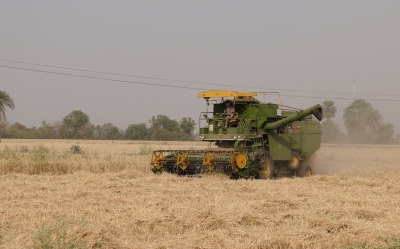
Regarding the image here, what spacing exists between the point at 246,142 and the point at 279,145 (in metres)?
1.37

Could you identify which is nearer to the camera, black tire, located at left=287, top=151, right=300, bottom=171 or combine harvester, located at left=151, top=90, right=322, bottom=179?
combine harvester, located at left=151, top=90, right=322, bottom=179

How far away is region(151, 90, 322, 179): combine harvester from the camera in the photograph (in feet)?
46.1

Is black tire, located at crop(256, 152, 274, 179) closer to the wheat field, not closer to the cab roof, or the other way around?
the wheat field

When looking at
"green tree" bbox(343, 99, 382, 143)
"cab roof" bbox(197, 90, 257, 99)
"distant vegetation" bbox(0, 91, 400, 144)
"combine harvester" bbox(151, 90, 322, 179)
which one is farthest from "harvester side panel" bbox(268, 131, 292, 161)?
"green tree" bbox(343, 99, 382, 143)

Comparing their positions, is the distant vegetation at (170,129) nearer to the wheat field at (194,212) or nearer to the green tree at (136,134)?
the green tree at (136,134)

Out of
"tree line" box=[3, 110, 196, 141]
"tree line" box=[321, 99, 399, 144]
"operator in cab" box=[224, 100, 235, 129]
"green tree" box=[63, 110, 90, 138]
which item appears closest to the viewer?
"operator in cab" box=[224, 100, 235, 129]

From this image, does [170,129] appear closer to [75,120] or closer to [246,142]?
[75,120]

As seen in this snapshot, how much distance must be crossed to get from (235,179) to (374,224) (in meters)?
6.69

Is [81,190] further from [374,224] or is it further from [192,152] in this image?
[374,224]

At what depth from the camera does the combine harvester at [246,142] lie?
14.1m

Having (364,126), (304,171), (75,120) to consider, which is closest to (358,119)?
(364,126)

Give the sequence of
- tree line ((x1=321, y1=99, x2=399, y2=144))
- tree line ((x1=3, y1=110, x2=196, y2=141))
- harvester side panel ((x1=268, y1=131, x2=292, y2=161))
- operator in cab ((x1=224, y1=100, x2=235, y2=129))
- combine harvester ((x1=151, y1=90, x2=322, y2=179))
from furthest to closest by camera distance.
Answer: tree line ((x1=3, y1=110, x2=196, y2=141)) < tree line ((x1=321, y1=99, x2=399, y2=144)) < harvester side panel ((x1=268, y1=131, x2=292, y2=161)) < operator in cab ((x1=224, y1=100, x2=235, y2=129)) < combine harvester ((x1=151, y1=90, x2=322, y2=179))

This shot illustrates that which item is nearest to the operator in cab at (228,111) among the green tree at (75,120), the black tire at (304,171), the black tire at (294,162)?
the black tire at (294,162)

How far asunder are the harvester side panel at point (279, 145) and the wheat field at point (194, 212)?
69.5 inches
